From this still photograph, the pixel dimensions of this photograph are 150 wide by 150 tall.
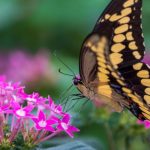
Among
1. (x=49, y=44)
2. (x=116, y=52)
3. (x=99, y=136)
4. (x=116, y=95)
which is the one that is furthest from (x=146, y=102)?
(x=49, y=44)

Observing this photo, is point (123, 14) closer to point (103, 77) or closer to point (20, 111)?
point (103, 77)

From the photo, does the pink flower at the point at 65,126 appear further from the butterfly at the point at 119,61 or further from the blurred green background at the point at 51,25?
the blurred green background at the point at 51,25

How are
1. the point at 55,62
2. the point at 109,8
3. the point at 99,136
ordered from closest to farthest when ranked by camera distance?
the point at 109,8
the point at 99,136
the point at 55,62

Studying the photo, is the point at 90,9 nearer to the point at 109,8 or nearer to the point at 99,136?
the point at 99,136

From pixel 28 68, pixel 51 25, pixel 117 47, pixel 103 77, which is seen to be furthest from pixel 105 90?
pixel 51 25

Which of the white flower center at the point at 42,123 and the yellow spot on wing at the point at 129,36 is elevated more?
the yellow spot on wing at the point at 129,36

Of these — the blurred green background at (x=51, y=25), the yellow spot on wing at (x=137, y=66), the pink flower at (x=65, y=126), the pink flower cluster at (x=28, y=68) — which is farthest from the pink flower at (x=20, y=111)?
the blurred green background at (x=51, y=25)

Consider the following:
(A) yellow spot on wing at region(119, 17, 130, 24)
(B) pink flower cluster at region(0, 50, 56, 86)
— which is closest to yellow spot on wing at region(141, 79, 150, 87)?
(A) yellow spot on wing at region(119, 17, 130, 24)
